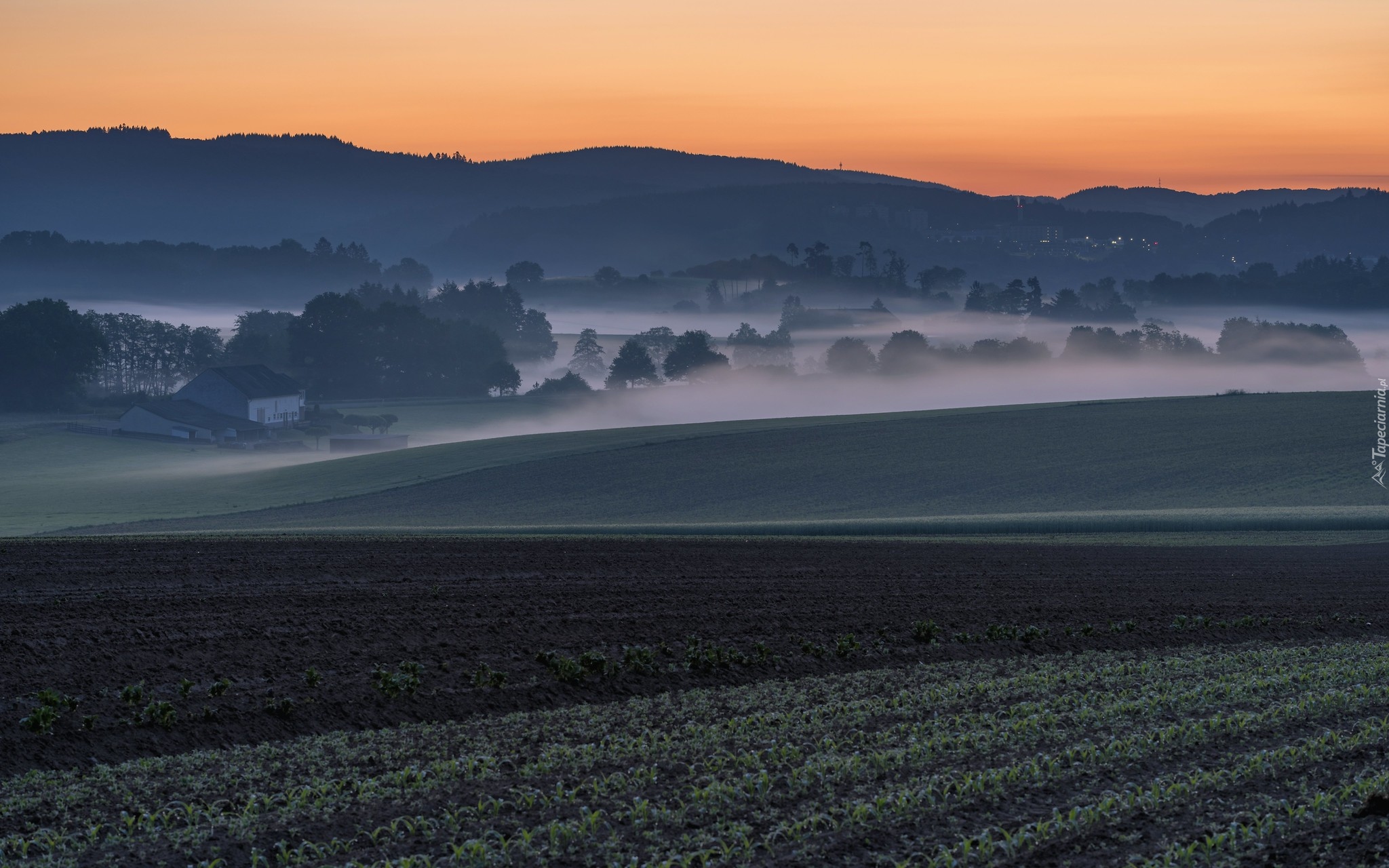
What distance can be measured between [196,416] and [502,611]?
86.3 m

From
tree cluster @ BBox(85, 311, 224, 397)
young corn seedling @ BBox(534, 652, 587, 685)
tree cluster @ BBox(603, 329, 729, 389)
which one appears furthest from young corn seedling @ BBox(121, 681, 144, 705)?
tree cluster @ BBox(85, 311, 224, 397)

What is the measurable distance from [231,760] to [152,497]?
4486cm

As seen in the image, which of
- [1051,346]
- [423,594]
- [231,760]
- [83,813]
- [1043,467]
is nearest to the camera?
[83,813]

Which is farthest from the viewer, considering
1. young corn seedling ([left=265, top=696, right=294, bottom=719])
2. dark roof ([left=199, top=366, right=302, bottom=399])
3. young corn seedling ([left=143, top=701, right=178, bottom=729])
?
dark roof ([left=199, top=366, right=302, bottom=399])

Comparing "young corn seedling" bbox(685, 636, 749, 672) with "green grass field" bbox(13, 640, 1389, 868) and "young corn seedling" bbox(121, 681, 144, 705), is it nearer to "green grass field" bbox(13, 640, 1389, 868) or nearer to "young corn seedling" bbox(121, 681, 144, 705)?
"green grass field" bbox(13, 640, 1389, 868)

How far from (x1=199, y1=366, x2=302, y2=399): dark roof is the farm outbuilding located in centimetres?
327

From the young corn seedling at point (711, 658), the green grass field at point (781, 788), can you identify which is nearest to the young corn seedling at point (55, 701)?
the green grass field at point (781, 788)

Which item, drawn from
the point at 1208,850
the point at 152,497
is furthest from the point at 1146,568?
the point at 152,497

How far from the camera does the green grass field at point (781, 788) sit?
9.00m

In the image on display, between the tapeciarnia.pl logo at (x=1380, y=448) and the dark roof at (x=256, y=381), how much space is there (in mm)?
82283

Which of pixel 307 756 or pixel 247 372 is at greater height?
pixel 247 372

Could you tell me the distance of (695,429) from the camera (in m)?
69.6

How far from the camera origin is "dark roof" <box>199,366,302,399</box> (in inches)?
4028

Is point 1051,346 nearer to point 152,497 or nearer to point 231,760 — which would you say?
point 152,497
